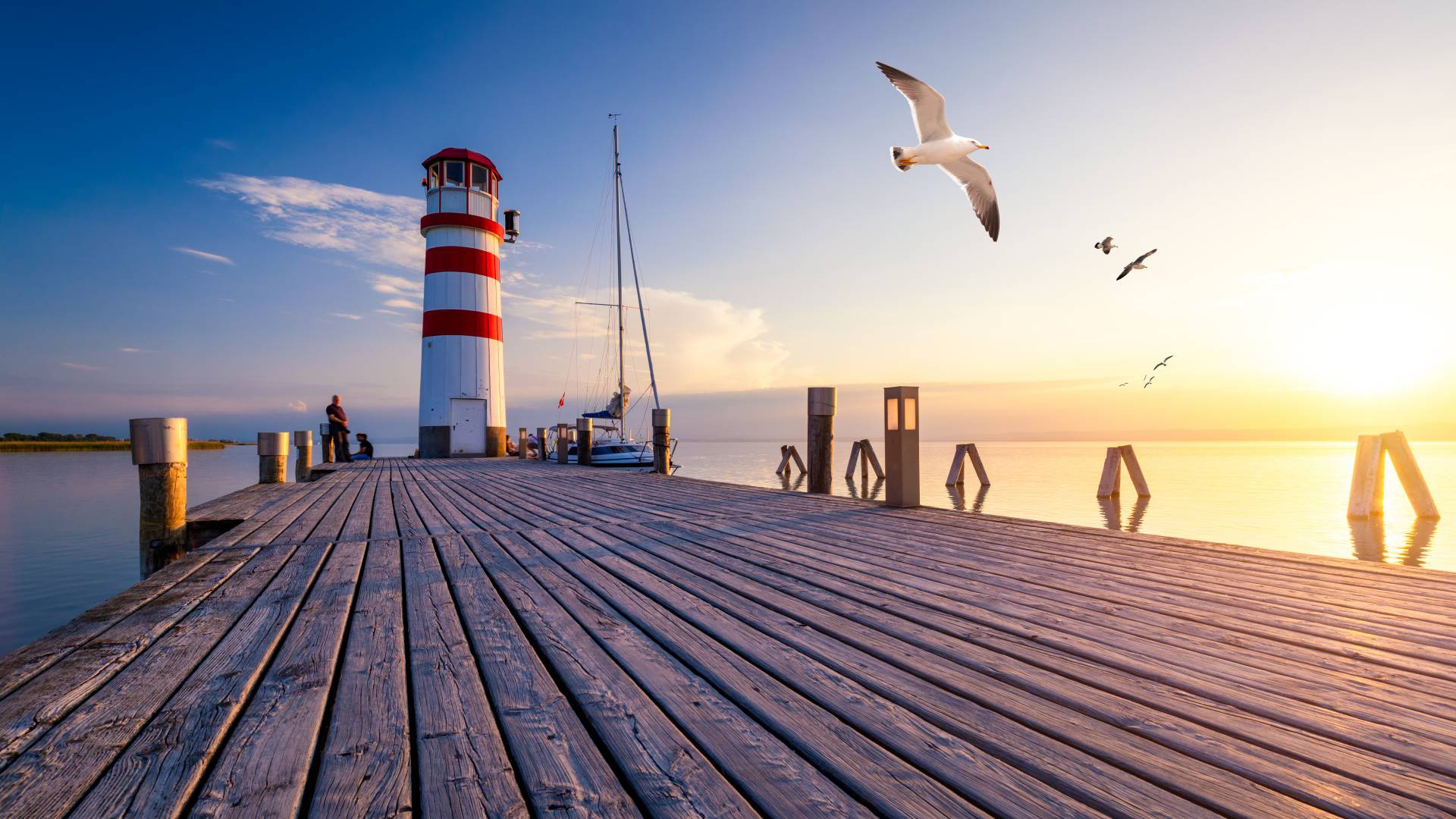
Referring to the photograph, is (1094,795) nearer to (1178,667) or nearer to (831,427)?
(1178,667)

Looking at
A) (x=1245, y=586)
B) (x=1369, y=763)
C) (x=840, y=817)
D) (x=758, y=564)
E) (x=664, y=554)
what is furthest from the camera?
(x=664, y=554)

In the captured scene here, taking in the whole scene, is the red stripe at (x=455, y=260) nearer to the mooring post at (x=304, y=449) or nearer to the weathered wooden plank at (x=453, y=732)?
the mooring post at (x=304, y=449)

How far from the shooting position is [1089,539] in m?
4.49

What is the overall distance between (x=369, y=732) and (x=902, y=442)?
5.20 m

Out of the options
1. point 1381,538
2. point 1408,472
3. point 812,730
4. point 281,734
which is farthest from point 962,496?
point 281,734

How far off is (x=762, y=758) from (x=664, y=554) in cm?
265

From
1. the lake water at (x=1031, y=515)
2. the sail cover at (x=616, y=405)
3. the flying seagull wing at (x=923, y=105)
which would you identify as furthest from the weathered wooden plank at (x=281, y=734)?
the sail cover at (x=616, y=405)

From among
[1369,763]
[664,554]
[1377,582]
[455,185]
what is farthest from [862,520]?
[455,185]

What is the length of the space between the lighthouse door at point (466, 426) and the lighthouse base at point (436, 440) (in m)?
0.12

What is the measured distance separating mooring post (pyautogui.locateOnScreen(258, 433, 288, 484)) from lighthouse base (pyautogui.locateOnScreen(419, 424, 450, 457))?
8.45 m

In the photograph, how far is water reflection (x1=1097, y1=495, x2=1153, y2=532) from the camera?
40.4ft

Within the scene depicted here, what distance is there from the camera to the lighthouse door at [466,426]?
19.1 metres

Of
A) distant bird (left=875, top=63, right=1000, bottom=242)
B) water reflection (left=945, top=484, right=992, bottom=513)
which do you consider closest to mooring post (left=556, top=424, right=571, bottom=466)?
water reflection (left=945, top=484, right=992, bottom=513)

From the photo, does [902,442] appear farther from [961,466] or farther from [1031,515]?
[961,466]
